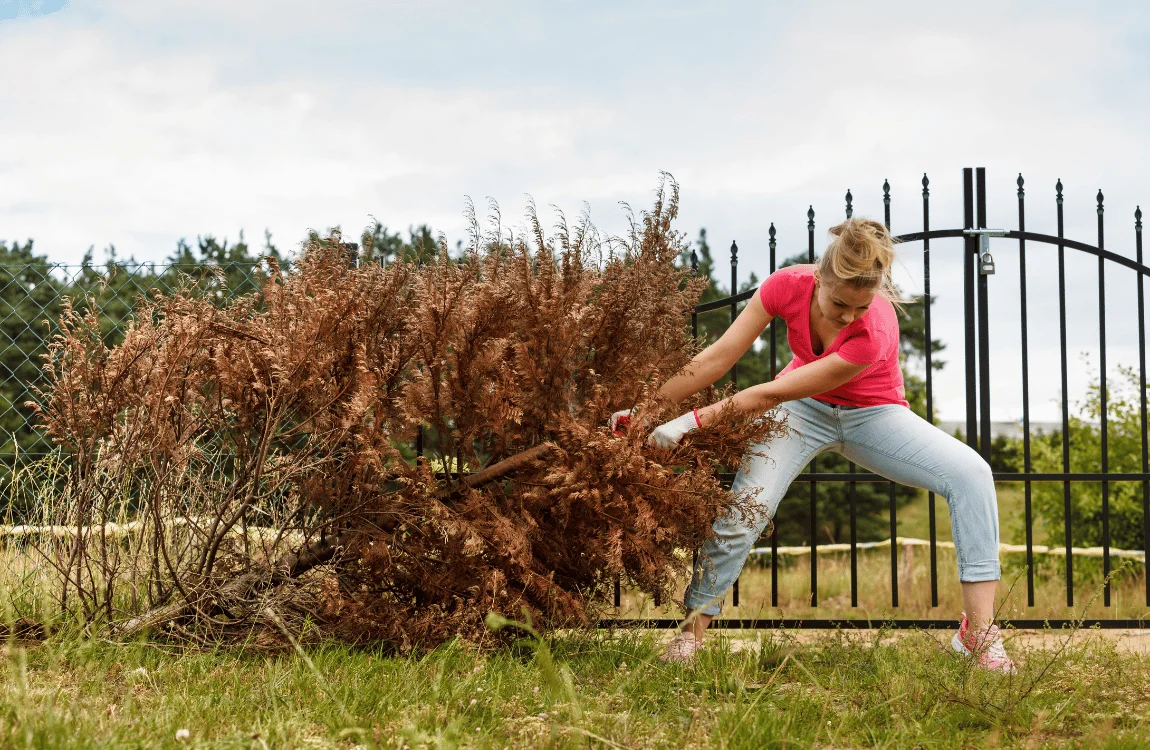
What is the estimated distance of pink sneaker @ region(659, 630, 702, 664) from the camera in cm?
332

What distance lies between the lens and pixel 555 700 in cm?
267

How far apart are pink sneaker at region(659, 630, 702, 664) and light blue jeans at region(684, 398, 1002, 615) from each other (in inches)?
5.1

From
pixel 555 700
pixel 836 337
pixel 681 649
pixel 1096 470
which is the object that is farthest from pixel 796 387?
pixel 1096 470

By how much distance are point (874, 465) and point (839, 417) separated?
249 millimetres

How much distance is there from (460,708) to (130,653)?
57.4 inches

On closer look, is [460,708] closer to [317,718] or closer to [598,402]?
[317,718]

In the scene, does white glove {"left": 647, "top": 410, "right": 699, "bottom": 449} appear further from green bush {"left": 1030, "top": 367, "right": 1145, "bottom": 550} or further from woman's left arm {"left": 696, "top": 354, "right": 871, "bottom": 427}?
green bush {"left": 1030, "top": 367, "right": 1145, "bottom": 550}

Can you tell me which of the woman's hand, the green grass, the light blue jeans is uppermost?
the woman's hand

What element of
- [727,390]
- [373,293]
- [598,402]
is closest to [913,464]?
[727,390]

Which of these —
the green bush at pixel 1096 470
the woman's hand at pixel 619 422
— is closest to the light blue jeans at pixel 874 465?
the woman's hand at pixel 619 422

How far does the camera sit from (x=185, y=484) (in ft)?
13.0

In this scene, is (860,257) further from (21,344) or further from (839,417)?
(21,344)

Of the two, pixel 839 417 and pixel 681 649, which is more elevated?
pixel 839 417

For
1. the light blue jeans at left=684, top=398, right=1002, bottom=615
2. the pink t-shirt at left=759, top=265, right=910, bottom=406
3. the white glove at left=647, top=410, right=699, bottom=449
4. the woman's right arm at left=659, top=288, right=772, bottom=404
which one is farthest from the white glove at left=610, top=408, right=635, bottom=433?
the pink t-shirt at left=759, top=265, right=910, bottom=406
